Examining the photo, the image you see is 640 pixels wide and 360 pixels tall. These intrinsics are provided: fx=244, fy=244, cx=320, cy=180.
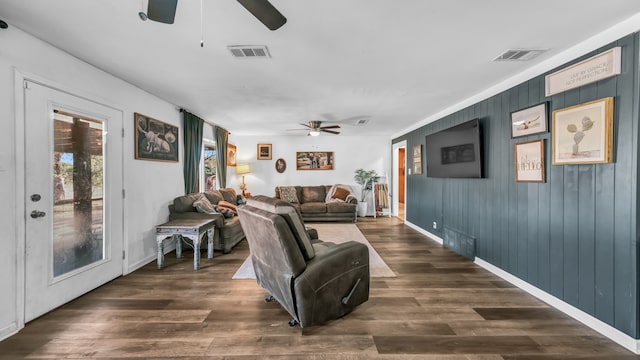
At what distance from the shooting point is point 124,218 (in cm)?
309

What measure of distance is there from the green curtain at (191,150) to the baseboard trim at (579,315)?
4974 mm

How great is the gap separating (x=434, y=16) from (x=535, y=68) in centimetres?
164

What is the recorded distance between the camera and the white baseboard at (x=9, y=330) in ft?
6.23

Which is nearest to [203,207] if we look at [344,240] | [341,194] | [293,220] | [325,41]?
[344,240]

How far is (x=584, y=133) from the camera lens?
6.79 ft

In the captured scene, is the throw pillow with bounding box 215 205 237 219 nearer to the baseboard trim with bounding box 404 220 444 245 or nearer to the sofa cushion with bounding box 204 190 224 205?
the sofa cushion with bounding box 204 190 224 205

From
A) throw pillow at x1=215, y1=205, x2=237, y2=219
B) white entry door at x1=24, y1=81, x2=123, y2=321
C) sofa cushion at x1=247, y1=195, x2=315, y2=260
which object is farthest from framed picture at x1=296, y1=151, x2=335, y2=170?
sofa cushion at x1=247, y1=195, x2=315, y2=260

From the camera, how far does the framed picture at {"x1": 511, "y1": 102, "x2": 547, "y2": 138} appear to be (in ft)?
8.04

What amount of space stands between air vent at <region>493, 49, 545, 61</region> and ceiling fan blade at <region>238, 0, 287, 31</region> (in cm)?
223

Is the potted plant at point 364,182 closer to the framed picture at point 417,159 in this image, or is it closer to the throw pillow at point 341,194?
the throw pillow at point 341,194

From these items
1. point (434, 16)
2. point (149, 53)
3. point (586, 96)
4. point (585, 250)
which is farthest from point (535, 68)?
point (149, 53)

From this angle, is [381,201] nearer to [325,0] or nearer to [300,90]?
[300,90]

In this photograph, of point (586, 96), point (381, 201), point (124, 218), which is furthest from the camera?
point (381, 201)

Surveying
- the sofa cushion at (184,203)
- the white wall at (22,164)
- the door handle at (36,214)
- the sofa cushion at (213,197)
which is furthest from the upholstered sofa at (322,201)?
the door handle at (36,214)
